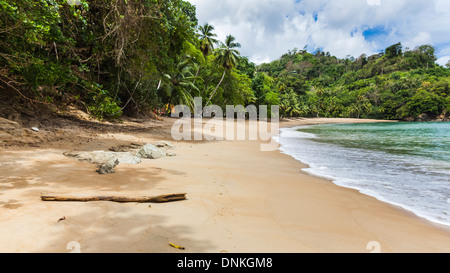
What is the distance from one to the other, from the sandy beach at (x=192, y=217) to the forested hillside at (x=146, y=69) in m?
3.05

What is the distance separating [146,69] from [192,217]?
879cm

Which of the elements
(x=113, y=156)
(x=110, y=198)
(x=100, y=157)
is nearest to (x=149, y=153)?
(x=113, y=156)

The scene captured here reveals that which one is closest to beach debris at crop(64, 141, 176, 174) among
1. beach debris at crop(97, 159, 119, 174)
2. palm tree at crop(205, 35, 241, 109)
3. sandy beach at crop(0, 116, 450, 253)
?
beach debris at crop(97, 159, 119, 174)

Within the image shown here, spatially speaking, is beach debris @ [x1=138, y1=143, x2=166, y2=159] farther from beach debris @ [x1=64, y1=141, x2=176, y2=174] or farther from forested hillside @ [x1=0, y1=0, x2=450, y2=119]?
forested hillside @ [x1=0, y1=0, x2=450, y2=119]

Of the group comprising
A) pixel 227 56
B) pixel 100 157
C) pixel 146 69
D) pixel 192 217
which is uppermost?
pixel 227 56

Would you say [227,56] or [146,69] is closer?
[146,69]

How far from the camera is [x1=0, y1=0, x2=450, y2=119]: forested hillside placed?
5.87 m

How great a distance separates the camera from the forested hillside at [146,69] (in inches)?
231

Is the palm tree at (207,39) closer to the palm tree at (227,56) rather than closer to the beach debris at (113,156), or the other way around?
the palm tree at (227,56)

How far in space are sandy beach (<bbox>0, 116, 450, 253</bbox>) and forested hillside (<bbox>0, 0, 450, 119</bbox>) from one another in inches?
120

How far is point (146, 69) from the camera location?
9.77m

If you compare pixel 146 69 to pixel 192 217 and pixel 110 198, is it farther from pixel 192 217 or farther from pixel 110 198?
pixel 192 217

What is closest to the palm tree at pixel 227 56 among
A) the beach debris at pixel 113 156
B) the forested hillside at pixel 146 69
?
the forested hillside at pixel 146 69

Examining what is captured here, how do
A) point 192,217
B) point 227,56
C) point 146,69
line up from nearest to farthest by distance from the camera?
point 192,217 → point 146,69 → point 227,56
